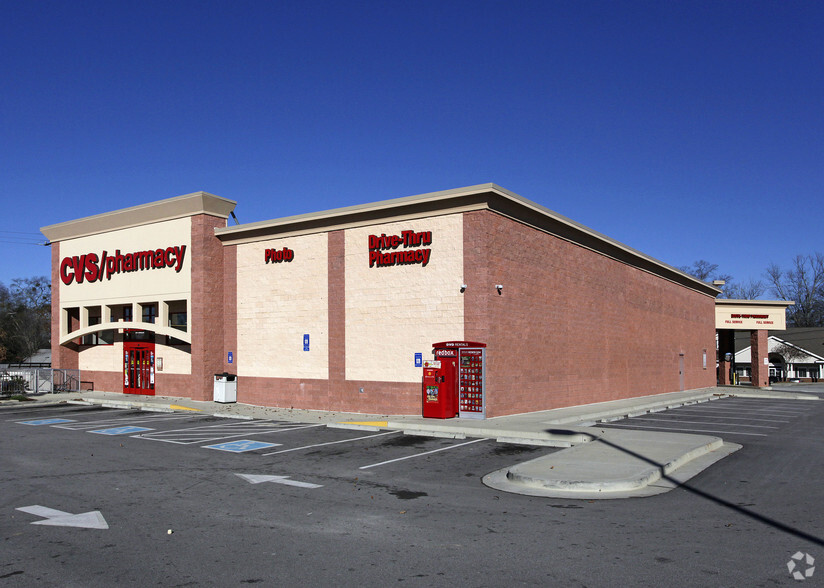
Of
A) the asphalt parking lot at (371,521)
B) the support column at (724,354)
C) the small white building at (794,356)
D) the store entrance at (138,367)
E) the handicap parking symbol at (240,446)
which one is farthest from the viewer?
the small white building at (794,356)

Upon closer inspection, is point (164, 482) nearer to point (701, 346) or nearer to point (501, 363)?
point (501, 363)

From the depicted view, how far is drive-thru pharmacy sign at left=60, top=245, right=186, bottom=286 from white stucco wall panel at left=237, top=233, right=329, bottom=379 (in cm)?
369

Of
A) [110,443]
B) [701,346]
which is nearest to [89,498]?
[110,443]

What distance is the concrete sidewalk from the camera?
35.2 feet

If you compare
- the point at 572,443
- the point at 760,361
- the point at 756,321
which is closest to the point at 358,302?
the point at 572,443

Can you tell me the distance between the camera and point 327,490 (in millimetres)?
10859

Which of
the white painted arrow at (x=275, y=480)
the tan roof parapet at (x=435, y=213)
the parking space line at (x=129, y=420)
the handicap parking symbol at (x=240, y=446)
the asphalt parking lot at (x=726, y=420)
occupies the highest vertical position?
the tan roof parapet at (x=435, y=213)

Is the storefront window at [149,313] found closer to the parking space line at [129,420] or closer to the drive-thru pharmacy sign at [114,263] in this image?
the drive-thru pharmacy sign at [114,263]

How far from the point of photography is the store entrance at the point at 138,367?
30.3m

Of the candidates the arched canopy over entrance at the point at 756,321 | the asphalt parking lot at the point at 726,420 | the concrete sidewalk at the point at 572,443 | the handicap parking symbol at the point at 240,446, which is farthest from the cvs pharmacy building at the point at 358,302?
the arched canopy over entrance at the point at 756,321

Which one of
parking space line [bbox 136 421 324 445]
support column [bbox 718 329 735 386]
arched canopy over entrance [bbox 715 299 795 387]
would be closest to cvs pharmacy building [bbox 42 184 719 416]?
parking space line [bbox 136 421 324 445]

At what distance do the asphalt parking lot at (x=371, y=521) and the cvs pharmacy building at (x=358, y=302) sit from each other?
265 inches

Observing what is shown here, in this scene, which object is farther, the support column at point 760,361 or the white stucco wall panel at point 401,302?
the support column at point 760,361

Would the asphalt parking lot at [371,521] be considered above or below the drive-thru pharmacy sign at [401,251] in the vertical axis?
below
